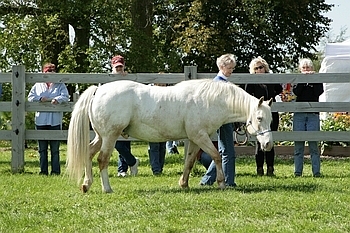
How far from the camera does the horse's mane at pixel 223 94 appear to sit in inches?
331

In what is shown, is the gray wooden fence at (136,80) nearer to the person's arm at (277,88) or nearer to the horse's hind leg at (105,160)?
the person's arm at (277,88)

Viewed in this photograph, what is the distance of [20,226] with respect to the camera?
6113 mm

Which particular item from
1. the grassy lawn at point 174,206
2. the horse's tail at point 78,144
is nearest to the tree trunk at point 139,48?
the grassy lawn at point 174,206

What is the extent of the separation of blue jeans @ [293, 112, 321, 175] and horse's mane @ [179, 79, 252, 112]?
2.57m

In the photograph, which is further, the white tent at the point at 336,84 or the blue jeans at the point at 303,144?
the white tent at the point at 336,84

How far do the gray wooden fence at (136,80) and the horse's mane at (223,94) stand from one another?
1947 mm

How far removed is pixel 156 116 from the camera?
8320 mm

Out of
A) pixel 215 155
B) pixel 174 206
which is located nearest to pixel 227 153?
pixel 215 155

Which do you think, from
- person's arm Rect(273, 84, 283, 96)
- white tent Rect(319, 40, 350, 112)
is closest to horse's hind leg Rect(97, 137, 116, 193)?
person's arm Rect(273, 84, 283, 96)

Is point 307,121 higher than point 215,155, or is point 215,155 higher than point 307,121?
point 307,121

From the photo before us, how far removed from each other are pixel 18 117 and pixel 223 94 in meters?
3.87

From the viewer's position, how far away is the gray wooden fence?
10.5 meters

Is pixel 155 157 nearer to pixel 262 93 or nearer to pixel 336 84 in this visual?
pixel 262 93

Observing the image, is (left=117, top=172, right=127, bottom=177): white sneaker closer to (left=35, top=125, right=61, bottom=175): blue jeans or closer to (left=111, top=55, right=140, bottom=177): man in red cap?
(left=111, top=55, right=140, bottom=177): man in red cap
